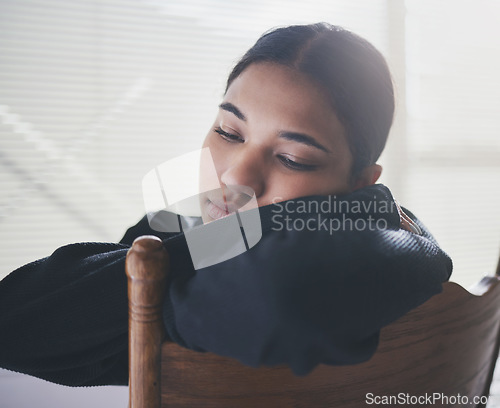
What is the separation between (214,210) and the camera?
64 centimetres

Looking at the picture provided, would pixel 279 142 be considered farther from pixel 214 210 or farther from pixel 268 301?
pixel 268 301

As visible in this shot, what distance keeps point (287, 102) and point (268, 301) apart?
1.12ft

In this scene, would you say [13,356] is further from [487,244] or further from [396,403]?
[487,244]

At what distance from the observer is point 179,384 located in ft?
1.13

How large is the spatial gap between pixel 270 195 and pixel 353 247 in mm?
254

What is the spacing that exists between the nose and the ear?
0.18m

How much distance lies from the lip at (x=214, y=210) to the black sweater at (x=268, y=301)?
7.0 inches

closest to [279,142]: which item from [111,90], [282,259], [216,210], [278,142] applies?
[278,142]

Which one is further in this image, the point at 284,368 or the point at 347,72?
the point at 347,72

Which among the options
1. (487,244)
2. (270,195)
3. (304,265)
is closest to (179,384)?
(304,265)

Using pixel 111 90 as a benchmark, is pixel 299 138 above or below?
above

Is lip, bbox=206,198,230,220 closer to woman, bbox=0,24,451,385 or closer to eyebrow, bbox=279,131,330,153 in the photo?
woman, bbox=0,24,451,385

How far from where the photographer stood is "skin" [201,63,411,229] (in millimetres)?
570

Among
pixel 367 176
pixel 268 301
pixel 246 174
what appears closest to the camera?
pixel 268 301
